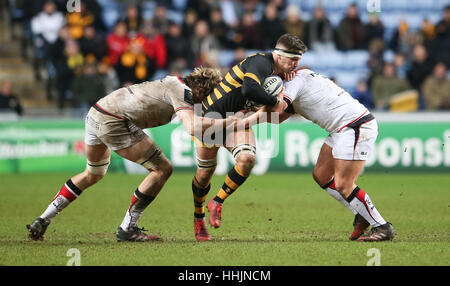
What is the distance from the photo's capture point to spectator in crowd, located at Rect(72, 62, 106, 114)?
1984 centimetres

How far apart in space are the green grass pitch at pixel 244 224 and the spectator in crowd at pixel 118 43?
4383 mm

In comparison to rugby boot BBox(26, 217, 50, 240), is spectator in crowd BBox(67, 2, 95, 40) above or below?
above

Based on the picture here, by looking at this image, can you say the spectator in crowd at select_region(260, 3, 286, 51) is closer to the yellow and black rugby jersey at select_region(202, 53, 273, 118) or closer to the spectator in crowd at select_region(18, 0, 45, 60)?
the spectator in crowd at select_region(18, 0, 45, 60)

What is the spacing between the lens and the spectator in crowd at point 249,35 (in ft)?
71.5

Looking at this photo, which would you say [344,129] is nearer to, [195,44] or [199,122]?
[199,122]

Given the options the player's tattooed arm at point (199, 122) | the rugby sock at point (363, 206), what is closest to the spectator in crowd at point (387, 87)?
the rugby sock at point (363, 206)

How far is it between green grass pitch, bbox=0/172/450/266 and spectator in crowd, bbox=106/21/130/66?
173 inches

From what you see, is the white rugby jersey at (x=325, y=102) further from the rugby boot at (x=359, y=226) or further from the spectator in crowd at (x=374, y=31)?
the spectator in crowd at (x=374, y=31)

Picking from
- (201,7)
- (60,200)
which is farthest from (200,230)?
(201,7)

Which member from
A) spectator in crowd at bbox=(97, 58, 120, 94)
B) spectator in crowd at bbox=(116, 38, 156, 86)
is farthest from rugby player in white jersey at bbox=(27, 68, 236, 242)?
spectator in crowd at bbox=(116, 38, 156, 86)

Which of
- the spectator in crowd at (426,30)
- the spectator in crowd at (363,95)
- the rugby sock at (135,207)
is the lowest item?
the spectator in crowd at (363,95)

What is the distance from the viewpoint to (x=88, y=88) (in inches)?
782

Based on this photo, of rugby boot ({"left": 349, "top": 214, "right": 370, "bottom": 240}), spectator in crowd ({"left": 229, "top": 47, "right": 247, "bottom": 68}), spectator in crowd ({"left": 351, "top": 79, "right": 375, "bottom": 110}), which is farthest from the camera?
spectator in crowd ({"left": 229, "top": 47, "right": 247, "bottom": 68})
